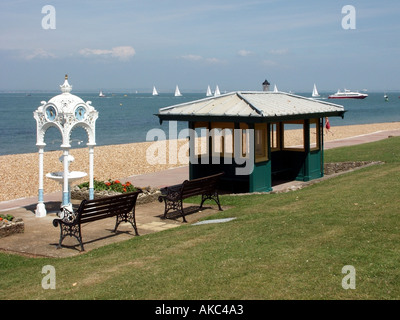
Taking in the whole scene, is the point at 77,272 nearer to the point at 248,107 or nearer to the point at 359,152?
the point at 248,107

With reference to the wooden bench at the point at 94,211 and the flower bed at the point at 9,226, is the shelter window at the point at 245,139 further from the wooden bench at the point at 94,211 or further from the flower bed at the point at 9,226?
the flower bed at the point at 9,226

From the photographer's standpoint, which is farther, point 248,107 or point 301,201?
point 248,107

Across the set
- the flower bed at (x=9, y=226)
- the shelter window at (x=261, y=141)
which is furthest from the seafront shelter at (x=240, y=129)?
the flower bed at (x=9, y=226)

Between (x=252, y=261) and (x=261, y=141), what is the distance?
7858 mm

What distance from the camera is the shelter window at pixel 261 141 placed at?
1399 cm

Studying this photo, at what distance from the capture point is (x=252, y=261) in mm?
6566

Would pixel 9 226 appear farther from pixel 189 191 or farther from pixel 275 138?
A: pixel 275 138

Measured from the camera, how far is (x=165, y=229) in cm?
1020

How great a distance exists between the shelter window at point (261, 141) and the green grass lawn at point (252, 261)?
3.82 meters

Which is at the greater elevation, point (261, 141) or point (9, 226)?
point (261, 141)

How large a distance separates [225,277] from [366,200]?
4542 millimetres

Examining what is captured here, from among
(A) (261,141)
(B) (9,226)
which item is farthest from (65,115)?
(A) (261,141)
